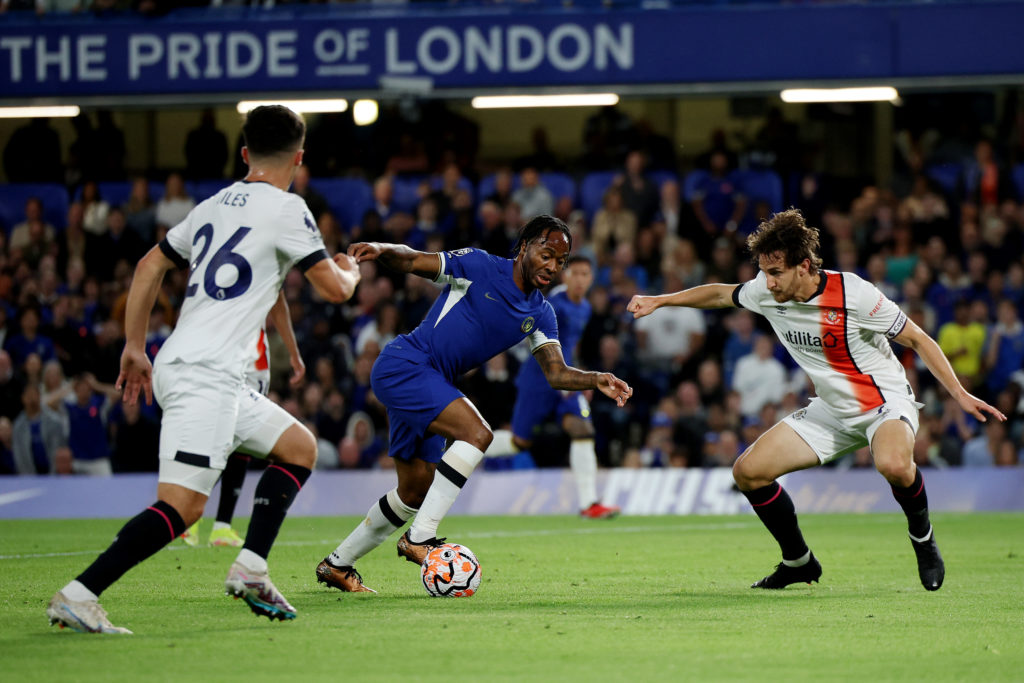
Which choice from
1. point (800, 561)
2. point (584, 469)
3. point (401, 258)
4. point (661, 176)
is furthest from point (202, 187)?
point (800, 561)

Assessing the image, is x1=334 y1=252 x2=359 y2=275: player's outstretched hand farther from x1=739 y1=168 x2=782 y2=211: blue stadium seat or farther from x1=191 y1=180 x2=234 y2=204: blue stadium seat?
x1=191 y1=180 x2=234 y2=204: blue stadium seat

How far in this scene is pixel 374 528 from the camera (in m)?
7.57

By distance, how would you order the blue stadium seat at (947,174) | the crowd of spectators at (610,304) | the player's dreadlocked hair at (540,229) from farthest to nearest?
the blue stadium seat at (947,174) < the crowd of spectators at (610,304) < the player's dreadlocked hair at (540,229)

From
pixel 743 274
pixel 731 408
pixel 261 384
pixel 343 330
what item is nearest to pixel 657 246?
pixel 743 274

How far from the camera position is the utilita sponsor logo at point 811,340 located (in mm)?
7887

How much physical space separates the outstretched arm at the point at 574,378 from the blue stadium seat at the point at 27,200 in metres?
14.1

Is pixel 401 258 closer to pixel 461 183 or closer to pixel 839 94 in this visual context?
pixel 461 183

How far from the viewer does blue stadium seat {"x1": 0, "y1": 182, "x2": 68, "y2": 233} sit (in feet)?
66.3

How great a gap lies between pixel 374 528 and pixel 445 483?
544 millimetres

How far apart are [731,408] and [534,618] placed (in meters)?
10.0

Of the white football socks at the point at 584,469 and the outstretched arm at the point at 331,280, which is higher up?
the outstretched arm at the point at 331,280

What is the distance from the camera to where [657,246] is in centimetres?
1841

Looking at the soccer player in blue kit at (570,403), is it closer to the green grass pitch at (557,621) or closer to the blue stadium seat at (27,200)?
the green grass pitch at (557,621)

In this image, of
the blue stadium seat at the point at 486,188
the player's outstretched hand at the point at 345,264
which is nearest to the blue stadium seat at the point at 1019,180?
the blue stadium seat at the point at 486,188
